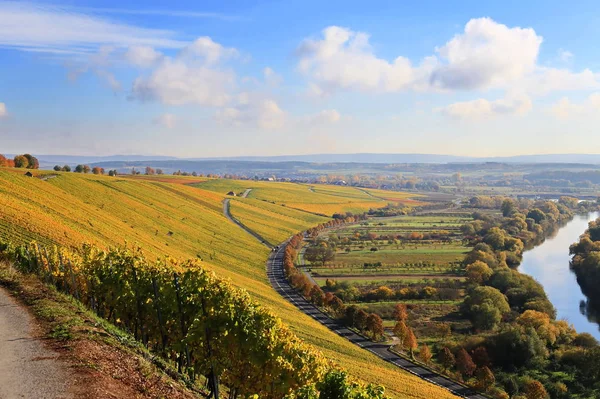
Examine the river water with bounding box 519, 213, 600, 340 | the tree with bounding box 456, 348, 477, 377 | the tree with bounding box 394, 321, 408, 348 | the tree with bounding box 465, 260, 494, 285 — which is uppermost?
the tree with bounding box 465, 260, 494, 285

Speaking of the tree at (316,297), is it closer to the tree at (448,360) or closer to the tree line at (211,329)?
the tree at (448,360)

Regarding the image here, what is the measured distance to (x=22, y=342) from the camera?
24391 mm

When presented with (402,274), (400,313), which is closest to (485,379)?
(400,313)

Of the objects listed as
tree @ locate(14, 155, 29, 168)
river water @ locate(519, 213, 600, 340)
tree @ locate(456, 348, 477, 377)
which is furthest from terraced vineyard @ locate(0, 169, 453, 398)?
river water @ locate(519, 213, 600, 340)

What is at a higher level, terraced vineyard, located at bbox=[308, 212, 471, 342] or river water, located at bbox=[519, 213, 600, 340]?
terraced vineyard, located at bbox=[308, 212, 471, 342]

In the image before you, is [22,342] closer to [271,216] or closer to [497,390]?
[497,390]

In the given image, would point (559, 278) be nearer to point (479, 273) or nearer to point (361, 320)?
point (479, 273)

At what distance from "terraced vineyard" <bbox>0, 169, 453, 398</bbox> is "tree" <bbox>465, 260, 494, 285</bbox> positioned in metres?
51.6

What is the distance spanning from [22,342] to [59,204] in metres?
65.9

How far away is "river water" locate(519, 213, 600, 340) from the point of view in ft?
318

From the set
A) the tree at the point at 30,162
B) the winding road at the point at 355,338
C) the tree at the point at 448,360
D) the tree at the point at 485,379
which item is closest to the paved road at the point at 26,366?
the winding road at the point at 355,338

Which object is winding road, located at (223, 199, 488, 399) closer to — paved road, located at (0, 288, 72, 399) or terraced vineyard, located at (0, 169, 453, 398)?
terraced vineyard, located at (0, 169, 453, 398)

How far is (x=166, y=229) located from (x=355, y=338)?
58.5 metres

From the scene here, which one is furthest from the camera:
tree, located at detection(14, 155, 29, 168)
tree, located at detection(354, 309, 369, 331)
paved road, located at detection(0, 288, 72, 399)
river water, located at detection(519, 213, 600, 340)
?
tree, located at detection(14, 155, 29, 168)
